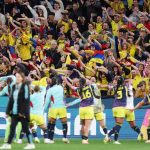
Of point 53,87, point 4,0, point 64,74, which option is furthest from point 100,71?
point 4,0

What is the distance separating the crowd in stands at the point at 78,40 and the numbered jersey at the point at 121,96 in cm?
172

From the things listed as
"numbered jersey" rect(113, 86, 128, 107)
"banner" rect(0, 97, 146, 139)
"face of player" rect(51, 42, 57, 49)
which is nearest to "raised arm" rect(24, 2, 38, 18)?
"face of player" rect(51, 42, 57, 49)

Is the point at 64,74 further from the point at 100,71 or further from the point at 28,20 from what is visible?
the point at 28,20

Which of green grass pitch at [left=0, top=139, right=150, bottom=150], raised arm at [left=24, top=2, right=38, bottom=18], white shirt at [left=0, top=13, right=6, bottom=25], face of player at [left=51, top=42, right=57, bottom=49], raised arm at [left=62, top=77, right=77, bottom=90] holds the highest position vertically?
raised arm at [left=24, top=2, right=38, bottom=18]

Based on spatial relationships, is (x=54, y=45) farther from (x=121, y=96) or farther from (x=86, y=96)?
(x=121, y=96)

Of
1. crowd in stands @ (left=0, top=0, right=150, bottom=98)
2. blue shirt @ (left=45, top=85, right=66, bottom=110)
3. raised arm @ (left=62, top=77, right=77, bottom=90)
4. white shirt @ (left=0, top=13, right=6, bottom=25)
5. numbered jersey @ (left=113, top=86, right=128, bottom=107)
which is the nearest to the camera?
blue shirt @ (left=45, top=85, right=66, bottom=110)

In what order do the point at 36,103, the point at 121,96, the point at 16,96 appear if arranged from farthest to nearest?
the point at 121,96 → the point at 36,103 → the point at 16,96

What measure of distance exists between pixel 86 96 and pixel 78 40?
590 cm

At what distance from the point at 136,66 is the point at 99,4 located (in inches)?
174

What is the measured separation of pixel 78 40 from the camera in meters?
26.7

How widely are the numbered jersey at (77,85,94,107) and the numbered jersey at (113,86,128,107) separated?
0.74m

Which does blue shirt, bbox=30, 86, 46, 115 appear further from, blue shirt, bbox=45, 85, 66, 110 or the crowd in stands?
the crowd in stands

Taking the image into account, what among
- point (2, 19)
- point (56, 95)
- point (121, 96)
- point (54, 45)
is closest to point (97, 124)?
point (121, 96)

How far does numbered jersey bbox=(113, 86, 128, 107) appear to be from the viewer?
21.3m
